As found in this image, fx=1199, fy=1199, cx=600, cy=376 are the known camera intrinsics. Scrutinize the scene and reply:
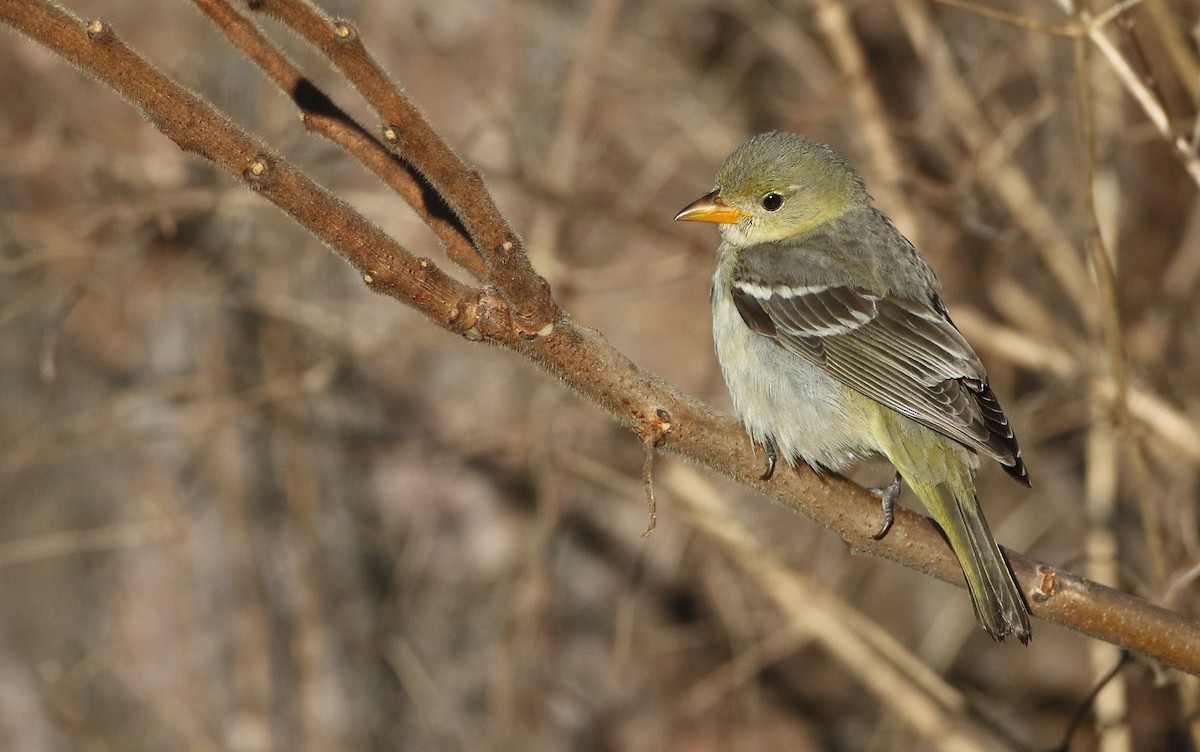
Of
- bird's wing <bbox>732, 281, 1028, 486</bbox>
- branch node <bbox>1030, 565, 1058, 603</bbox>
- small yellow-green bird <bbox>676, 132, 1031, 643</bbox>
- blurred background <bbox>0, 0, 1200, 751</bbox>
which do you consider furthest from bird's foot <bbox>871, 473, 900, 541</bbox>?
blurred background <bbox>0, 0, 1200, 751</bbox>

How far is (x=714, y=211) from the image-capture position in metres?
4.57

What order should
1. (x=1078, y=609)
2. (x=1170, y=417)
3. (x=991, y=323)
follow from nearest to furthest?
(x=1078, y=609)
(x=1170, y=417)
(x=991, y=323)

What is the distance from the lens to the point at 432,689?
5488 mm

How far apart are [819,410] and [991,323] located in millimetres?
2227

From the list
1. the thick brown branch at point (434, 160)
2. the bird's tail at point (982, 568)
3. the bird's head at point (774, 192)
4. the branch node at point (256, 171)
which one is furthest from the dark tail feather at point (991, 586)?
the branch node at point (256, 171)

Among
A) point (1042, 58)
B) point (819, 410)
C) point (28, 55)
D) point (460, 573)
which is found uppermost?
point (1042, 58)

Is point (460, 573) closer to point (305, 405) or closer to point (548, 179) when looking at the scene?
point (305, 405)

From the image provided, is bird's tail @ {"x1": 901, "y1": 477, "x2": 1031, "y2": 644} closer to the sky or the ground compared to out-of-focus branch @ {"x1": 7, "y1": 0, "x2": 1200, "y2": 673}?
closer to the sky

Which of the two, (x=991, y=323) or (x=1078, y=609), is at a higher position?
(x=991, y=323)

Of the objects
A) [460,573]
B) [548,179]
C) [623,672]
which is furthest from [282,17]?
[623,672]

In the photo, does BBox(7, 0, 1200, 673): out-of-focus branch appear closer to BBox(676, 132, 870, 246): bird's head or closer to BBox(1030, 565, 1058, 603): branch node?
BBox(1030, 565, 1058, 603): branch node

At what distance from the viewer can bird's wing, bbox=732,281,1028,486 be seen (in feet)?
12.2

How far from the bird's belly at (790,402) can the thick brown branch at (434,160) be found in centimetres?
113

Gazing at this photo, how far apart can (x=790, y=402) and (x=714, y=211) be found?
0.95 meters
